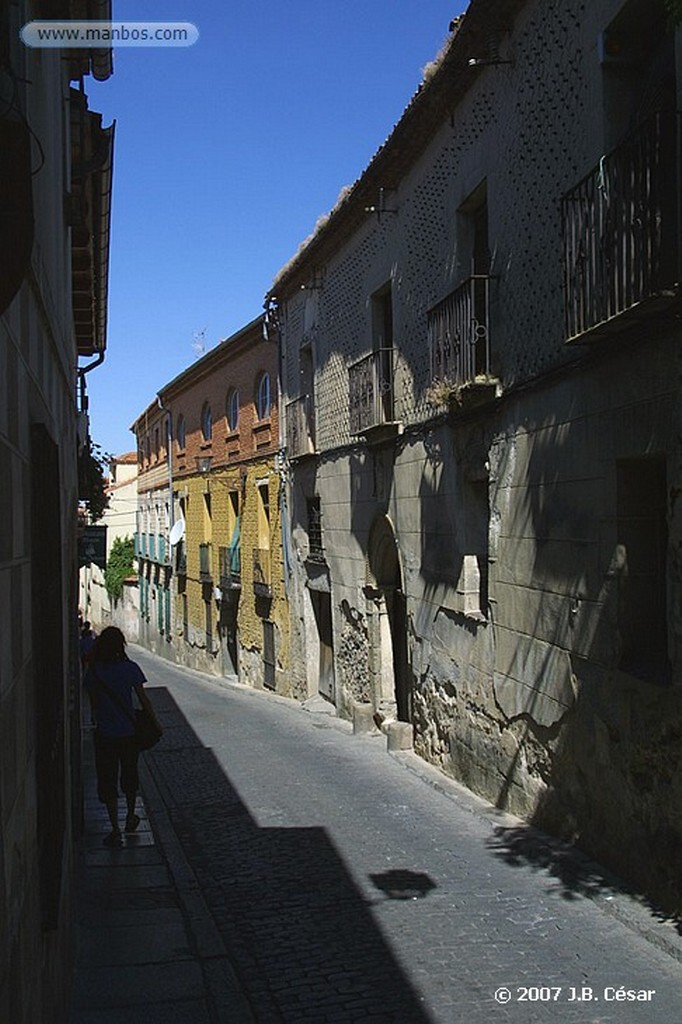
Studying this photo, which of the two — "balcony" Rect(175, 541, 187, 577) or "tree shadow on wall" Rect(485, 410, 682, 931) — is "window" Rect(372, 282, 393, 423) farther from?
"balcony" Rect(175, 541, 187, 577)

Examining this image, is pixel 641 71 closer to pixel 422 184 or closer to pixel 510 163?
pixel 510 163

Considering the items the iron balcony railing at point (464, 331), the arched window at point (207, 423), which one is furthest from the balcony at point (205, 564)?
the iron balcony railing at point (464, 331)

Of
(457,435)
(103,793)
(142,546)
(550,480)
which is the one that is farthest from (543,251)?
(142,546)

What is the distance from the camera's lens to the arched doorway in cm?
1377

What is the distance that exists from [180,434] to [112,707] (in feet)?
72.1

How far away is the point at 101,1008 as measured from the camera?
4.94m

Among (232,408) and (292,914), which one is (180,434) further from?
(292,914)

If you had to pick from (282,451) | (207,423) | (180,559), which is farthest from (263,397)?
(180,559)

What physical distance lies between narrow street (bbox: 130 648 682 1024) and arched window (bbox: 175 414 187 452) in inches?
726

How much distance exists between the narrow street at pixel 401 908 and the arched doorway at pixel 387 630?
2510mm

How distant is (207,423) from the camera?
26219 mm

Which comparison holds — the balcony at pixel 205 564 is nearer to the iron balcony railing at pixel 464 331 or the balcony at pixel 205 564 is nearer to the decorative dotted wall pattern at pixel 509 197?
the decorative dotted wall pattern at pixel 509 197

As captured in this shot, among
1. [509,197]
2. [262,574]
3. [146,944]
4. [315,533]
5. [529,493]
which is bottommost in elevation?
[146,944]

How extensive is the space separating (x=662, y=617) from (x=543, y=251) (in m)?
3.04
